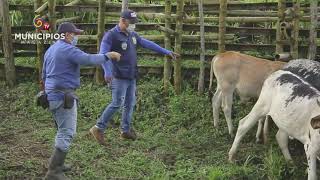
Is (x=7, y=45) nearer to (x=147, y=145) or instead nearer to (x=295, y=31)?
(x=147, y=145)

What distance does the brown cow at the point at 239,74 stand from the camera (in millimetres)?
8133

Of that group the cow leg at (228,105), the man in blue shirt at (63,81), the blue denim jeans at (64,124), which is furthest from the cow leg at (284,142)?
the blue denim jeans at (64,124)

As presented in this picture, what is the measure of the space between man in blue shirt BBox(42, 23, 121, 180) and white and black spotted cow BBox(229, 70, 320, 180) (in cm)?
215

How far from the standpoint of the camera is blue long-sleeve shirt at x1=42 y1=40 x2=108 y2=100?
598 centimetres

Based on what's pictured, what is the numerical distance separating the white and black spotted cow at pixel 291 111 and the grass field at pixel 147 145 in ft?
1.34

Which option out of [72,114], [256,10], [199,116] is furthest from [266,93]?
[256,10]

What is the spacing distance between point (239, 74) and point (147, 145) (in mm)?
1853

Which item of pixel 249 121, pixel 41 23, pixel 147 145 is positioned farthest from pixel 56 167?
pixel 41 23

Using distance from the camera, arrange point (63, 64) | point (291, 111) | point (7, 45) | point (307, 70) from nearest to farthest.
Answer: point (63, 64) → point (291, 111) → point (307, 70) → point (7, 45)

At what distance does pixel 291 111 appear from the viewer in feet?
21.5

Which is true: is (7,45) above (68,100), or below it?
above

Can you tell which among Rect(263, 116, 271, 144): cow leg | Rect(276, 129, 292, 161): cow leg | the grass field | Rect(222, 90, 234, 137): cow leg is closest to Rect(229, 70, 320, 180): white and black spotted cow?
Rect(276, 129, 292, 161): cow leg

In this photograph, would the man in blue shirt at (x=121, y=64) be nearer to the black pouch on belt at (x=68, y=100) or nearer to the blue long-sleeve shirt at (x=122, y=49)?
the blue long-sleeve shirt at (x=122, y=49)

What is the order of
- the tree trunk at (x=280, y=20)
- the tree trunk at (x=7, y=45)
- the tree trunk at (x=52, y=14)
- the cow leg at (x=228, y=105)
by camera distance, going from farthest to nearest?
1. the tree trunk at (x=7, y=45)
2. the tree trunk at (x=52, y=14)
3. the tree trunk at (x=280, y=20)
4. the cow leg at (x=228, y=105)
